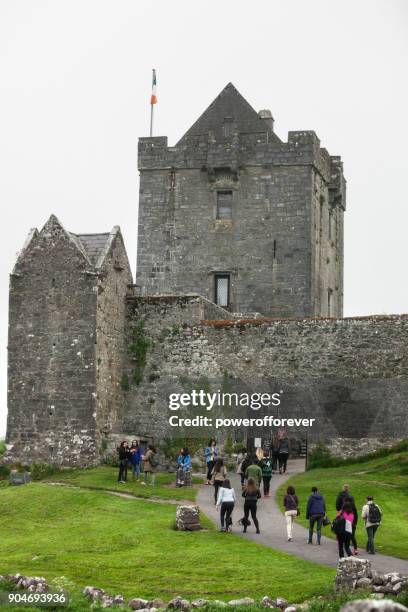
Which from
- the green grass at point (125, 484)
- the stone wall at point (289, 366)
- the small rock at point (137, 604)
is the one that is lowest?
the small rock at point (137, 604)

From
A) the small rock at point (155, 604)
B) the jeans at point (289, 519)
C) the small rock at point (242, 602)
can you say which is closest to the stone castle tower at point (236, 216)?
the jeans at point (289, 519)

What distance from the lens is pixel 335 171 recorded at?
6712cm

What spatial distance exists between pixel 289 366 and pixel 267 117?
813 inches

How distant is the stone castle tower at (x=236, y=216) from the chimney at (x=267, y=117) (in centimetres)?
9

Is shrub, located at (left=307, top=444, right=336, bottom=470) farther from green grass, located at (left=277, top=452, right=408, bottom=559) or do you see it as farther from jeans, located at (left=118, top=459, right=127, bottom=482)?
jeans, located at (left=118, top=459, right=127, bottom=482)

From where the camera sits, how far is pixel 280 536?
109 ft

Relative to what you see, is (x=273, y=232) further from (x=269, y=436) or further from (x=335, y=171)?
(x=269, y=436)

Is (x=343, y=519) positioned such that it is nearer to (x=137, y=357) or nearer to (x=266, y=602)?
(x=266, y=602)

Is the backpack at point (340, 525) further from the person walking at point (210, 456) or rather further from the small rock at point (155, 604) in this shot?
the person walking at point (210, 456)

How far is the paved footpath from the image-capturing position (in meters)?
29.5

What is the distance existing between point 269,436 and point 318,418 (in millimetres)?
1977

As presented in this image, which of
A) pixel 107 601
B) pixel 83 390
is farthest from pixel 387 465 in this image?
pixel 107 601

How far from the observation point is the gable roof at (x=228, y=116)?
210ft

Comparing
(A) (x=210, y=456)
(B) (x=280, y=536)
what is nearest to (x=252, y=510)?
(B) (x=280, y=536)
